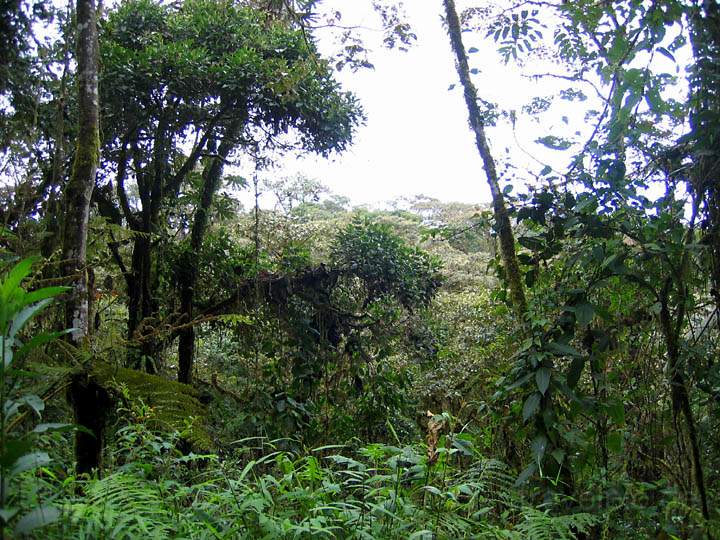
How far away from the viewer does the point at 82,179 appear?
2.96 m

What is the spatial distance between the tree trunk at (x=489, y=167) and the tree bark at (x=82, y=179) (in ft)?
7.51

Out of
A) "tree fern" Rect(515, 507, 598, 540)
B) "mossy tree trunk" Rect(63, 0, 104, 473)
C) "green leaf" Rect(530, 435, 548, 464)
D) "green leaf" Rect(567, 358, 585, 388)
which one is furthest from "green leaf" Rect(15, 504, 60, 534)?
"green leaf" Rect(567, 358, 585, 388)

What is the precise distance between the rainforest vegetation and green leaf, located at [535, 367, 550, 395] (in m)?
0.01

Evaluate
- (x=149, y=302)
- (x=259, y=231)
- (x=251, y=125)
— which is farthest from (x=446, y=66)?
(x=149, y=302)

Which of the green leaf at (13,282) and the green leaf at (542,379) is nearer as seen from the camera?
the green leaf at (13,282)

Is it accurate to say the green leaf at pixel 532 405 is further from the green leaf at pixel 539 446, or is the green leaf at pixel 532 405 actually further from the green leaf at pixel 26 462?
the green leaf at pixel 26 462

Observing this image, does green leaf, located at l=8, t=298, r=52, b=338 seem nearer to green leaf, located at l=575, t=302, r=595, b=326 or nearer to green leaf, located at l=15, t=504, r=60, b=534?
green leaf, located at l=15, t=504, r=60, b=534

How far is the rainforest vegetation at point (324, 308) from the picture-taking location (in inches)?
88.8

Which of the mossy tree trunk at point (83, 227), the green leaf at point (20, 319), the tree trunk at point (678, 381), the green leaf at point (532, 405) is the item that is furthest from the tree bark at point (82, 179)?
the tree trunk at point (678, 381)

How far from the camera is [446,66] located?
4.33 metres

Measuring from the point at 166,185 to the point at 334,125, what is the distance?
1.74 metres

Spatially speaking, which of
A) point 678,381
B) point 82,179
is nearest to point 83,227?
point 82,179

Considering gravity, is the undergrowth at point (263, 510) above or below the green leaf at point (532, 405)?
below

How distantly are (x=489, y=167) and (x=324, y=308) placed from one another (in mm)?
2078
